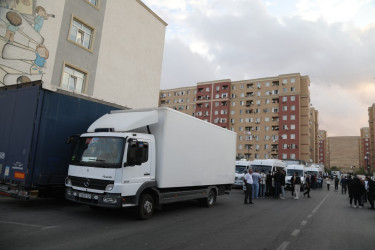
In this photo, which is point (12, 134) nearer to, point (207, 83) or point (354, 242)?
point (354, 242)

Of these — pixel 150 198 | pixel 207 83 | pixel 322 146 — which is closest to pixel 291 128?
pixel 207 83

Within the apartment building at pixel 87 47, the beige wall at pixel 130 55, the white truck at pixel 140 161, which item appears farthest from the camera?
the beige wall at pixel 130 55

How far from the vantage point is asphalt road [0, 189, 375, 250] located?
5.66 meters

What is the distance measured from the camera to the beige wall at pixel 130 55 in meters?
20.0

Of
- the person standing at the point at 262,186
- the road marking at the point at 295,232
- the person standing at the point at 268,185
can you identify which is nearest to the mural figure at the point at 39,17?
the person standing at the point at 262,186

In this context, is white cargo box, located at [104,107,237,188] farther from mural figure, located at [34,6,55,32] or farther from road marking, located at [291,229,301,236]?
mural figure, located at [34,6,55,32]

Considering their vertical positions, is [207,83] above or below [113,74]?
above

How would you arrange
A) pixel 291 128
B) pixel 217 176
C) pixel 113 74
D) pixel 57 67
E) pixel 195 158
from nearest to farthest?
pixel 195 158
pixel 217 176
pixel 57 67
pixel 113 74
pixel 291 128

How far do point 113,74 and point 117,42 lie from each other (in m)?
2.65

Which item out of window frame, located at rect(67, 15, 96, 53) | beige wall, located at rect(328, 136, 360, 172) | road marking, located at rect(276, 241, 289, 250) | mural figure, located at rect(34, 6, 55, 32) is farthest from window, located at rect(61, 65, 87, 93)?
beige wall, located at rect(328, 136, 360, 172)

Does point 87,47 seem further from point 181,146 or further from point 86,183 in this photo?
point 86,183

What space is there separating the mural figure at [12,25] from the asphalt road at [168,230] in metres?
8.77

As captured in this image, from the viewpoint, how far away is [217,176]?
11781mm

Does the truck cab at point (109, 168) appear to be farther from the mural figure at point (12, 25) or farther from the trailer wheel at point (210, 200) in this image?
the mural figure at point (12, 25)
